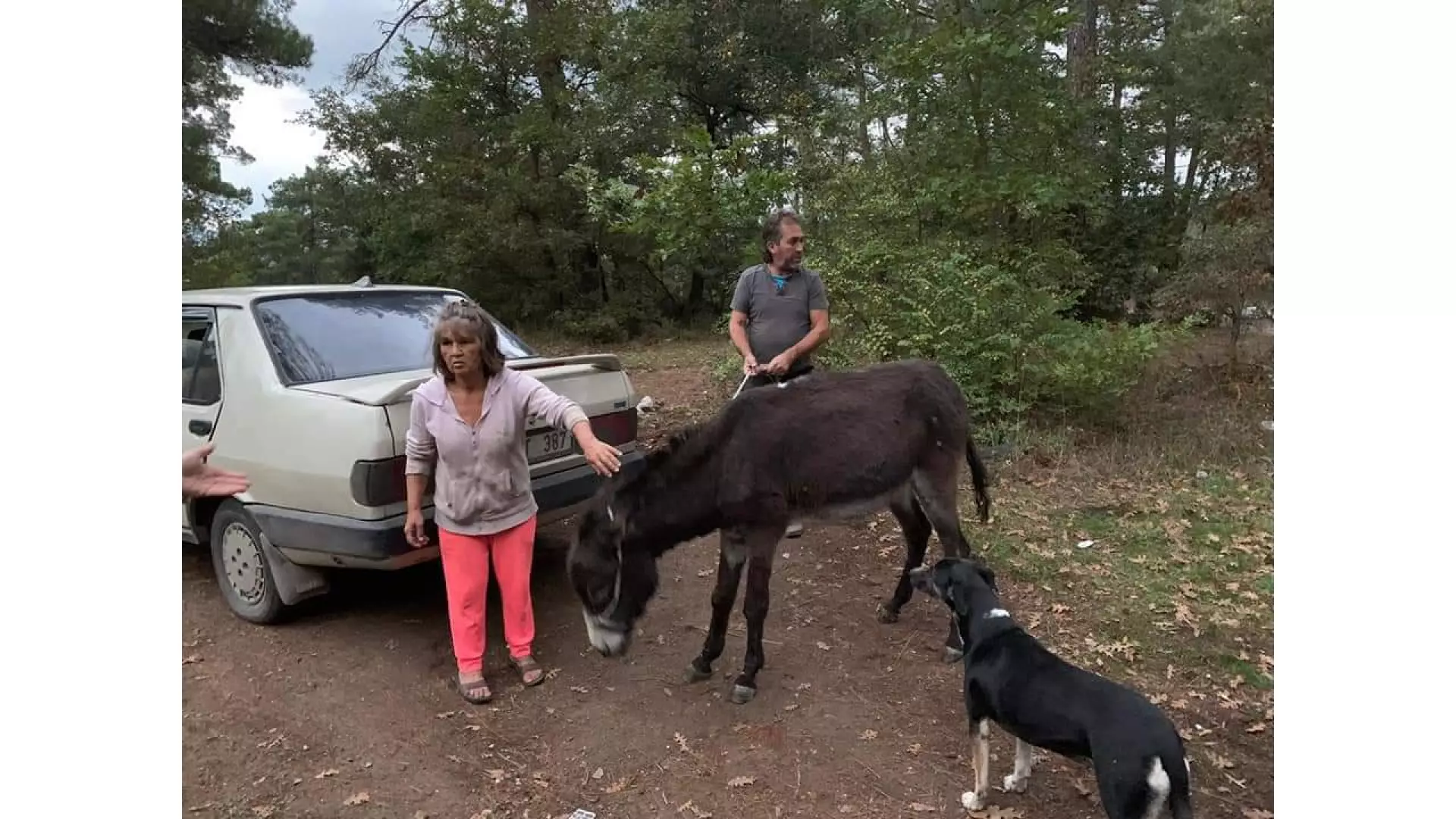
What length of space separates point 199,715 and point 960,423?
3654 millimetres

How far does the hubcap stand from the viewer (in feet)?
12.5

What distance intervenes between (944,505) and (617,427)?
5.87 ft

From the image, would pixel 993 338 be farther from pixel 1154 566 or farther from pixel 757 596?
pixel 757 596

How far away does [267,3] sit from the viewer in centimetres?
1331

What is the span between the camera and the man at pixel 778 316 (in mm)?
4242

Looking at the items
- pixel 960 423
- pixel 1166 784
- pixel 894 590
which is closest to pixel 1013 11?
pixel 960 423

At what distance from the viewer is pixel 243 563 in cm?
389

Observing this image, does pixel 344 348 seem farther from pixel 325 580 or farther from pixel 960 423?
pixel 960 423

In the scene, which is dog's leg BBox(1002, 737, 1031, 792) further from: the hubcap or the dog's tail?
the hubcap

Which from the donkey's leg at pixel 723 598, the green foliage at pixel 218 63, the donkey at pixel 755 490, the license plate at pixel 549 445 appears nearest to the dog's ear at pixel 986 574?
the donkey at pixel 755 490

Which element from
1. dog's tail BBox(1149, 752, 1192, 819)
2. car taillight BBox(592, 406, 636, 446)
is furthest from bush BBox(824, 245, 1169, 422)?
dog's tail BBox(1149, 752, 1192, 819)

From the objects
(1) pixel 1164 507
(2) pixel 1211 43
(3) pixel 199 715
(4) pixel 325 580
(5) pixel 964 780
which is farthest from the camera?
(2) pixel 1211 43

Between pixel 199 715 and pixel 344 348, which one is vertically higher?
pixel 344 348

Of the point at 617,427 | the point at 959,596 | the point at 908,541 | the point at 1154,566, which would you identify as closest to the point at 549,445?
the point at 617,427
